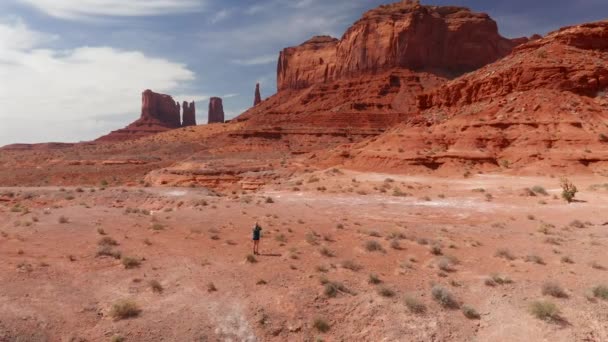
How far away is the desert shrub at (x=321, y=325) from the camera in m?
7.23

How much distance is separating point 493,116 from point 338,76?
58.9 m

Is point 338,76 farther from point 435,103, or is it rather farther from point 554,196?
point 554,196

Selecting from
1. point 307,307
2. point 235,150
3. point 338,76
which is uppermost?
point 338,76

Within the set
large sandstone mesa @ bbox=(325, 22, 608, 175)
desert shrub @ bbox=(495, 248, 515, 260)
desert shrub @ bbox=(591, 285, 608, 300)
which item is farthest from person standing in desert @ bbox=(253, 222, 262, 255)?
large sandstone mesa @ bbox=(325, 22, 608, 175)

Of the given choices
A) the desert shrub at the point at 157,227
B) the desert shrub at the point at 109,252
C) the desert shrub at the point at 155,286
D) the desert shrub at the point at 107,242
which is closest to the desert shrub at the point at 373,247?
the desert shrub at the point at 155,286

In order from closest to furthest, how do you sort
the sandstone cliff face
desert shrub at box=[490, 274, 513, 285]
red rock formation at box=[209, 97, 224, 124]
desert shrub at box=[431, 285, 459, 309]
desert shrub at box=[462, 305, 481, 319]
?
desert shrub at box=[462, 305, 481, 319]
desert shrub at box=[431, 285, 459, 309]
desert shrub at box=[490, 274, 513, 285]
the sandstone cliff face
red rock formation at box=[209, 97, 224, 124]

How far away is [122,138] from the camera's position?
114 metres

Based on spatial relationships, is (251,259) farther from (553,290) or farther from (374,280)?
(553,290)

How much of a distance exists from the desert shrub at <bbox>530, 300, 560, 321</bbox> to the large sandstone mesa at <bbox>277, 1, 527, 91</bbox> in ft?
240

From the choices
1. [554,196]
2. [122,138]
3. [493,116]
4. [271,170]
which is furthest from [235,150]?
Result: [122,138]

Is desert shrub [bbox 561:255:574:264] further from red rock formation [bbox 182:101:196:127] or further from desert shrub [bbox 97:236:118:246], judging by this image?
red rock formation [bbox 182:101:196:127]

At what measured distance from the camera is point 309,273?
9.34 m

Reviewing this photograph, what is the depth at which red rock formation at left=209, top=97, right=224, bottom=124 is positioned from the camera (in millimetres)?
131750

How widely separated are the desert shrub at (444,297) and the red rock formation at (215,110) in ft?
417
